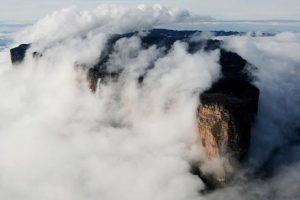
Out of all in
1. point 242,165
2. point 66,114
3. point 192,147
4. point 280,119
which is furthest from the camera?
point 66,114

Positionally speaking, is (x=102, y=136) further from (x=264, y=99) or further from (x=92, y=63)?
(x=264, y=99)

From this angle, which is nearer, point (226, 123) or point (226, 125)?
point (226, 123)

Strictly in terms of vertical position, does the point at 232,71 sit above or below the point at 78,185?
above

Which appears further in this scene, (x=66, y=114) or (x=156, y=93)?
(x=66, y=114)

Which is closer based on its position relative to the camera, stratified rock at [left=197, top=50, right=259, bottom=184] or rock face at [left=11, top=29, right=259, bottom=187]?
stratified rock at [left=197, top=50, right=259, bottom=184]

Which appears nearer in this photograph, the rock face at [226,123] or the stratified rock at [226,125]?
the stratified rock at [226,125]

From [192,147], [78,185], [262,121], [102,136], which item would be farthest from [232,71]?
[78,185]

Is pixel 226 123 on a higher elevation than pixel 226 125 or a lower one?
higher

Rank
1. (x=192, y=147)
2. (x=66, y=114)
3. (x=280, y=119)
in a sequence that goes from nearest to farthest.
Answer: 1. (x=192, y=147)
2. (x=280, y=119)
3. (x=66, y=114)
